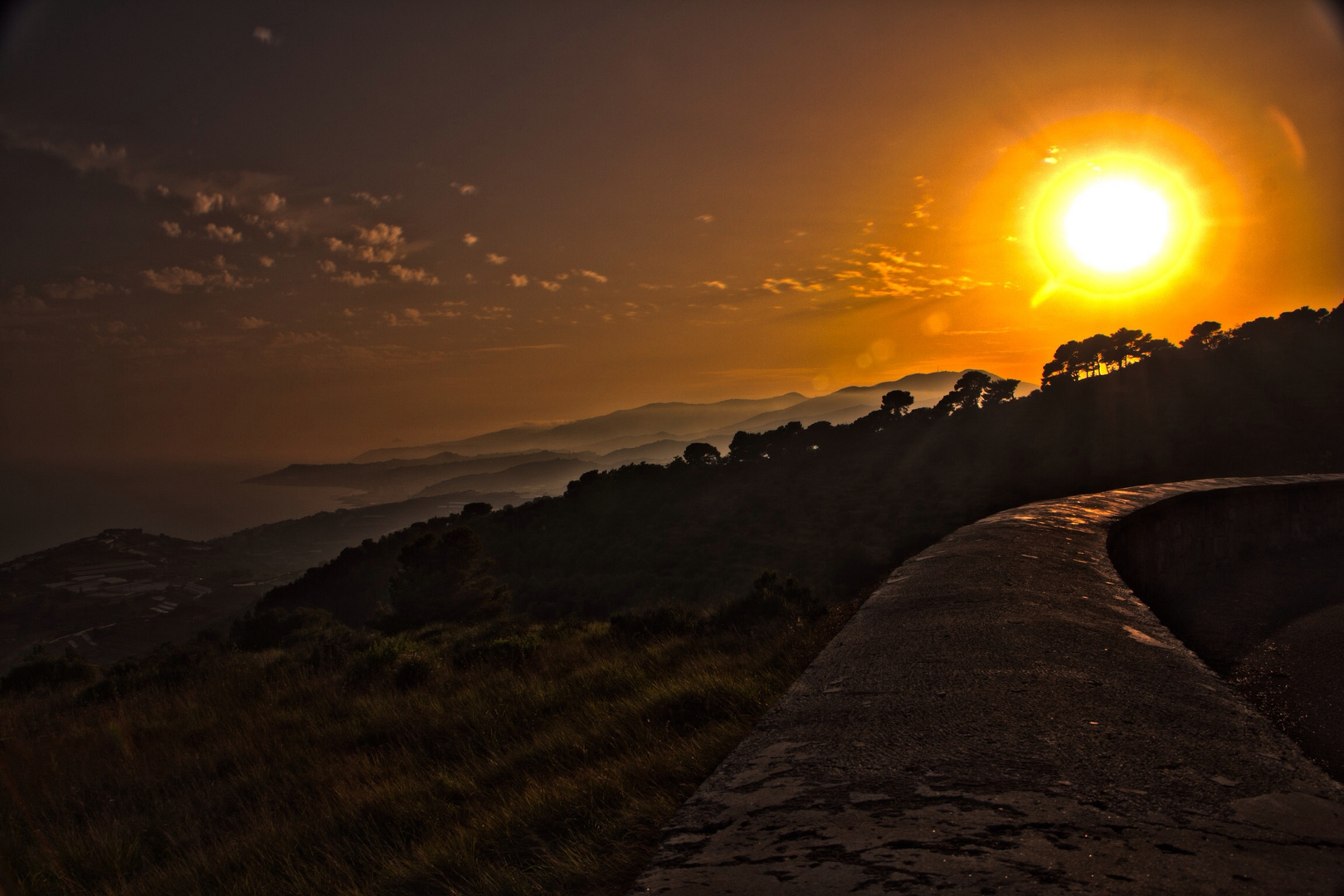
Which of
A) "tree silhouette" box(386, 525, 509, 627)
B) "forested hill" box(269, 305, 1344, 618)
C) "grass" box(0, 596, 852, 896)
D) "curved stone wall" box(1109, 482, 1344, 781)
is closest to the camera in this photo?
"grass" box(0, 596, 852, 896)

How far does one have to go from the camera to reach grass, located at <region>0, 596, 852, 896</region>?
2.57m

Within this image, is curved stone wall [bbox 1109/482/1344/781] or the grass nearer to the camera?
the grass

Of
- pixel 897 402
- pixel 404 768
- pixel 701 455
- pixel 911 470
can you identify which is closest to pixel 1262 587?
pixel 404 768

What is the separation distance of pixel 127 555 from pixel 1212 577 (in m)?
161

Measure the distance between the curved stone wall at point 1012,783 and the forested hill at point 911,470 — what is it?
15178 mm

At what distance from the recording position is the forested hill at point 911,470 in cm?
2511

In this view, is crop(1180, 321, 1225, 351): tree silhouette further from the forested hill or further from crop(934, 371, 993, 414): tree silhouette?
crop(934, 371, 993, 414): tree silhouette

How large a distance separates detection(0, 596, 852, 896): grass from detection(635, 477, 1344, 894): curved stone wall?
613mm

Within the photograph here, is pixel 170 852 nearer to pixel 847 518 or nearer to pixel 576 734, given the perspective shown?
pixel 576 734

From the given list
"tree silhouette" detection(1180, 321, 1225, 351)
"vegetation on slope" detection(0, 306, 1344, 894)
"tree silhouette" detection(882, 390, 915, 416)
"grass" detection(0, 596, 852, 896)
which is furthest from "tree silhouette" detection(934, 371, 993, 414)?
"grass" detection(0, 596, 852, 896)

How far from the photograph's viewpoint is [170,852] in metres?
3.48

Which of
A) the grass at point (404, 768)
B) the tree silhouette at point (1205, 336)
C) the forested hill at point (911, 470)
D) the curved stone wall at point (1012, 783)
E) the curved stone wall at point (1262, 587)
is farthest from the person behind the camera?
the tree silhouette at point (1205, 336)

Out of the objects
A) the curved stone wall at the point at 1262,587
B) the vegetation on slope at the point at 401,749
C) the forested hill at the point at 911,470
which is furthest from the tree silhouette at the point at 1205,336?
the curved stone wall at the point at 1262,587

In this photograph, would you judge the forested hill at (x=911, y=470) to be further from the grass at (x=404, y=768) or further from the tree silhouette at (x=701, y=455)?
the grass at (x=404, y=768)
